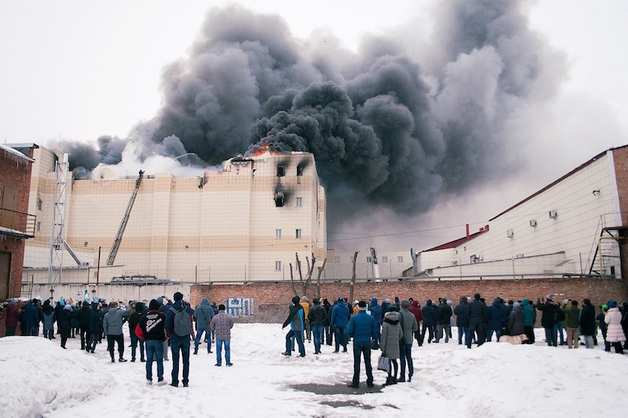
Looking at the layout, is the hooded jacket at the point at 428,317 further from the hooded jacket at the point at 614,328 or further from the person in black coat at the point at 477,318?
the hooded jacket at the point at 614,328

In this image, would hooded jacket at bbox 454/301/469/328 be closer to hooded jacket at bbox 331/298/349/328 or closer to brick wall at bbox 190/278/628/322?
hooded jacket at bbox 331/298/349/328

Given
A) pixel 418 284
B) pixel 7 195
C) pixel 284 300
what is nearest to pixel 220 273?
pixel 284 300

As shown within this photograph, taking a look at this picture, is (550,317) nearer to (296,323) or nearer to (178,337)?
(296,323)

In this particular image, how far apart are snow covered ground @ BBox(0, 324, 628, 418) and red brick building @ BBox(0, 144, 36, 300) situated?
11.7 meters

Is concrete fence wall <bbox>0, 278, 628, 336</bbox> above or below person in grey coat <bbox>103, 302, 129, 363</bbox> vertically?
above

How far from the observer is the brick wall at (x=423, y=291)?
93.5ft

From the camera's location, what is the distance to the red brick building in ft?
68.5

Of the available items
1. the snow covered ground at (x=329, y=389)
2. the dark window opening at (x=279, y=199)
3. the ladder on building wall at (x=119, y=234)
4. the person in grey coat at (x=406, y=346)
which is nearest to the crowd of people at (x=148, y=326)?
the snow covered ground at (x=329, y=389)

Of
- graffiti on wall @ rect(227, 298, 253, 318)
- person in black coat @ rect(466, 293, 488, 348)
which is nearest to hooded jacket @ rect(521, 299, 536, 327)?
person in black coat @ rect(466, 293, 488, 348)

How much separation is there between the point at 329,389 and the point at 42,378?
551cm

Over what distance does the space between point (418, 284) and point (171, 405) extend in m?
24.7

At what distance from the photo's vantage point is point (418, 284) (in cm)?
3164

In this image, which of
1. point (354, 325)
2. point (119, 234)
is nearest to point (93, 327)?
point (354, 325)

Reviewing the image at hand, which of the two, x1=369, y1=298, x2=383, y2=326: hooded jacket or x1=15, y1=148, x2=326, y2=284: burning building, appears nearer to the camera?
x1=369, y1=298, x2=383, y2=326: hooded jacket
